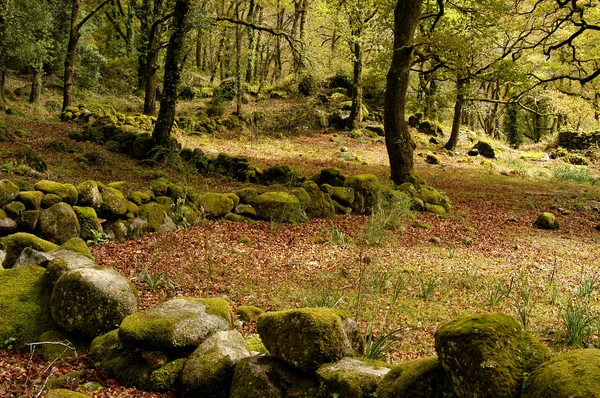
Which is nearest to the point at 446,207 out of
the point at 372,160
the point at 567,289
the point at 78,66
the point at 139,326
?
the point at 567,289

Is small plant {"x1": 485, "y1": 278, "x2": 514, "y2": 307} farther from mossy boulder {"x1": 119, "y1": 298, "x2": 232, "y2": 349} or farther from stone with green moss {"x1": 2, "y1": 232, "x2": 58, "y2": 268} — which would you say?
stone with green moss {"x1": 2, "y1": 232, "x2": 58, "y2": 268}

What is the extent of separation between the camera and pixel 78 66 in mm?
22234

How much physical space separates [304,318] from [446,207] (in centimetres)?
831

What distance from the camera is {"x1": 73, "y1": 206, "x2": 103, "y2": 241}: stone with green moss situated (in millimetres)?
6309

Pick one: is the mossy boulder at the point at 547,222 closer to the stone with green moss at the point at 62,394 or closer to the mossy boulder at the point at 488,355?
the mossy boulder at the point at 488,355

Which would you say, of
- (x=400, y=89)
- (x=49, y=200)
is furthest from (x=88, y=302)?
(x=400, y=89)

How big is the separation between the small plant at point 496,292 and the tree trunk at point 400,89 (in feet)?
18.5

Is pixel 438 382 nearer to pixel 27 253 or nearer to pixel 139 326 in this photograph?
pixel 139 326

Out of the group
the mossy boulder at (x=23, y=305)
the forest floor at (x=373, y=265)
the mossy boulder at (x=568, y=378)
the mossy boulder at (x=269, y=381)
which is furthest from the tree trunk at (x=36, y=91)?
the mossy boulder at (x=568, y=378)

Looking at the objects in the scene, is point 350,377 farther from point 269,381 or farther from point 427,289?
point 427,289

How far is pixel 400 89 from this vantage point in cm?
1078

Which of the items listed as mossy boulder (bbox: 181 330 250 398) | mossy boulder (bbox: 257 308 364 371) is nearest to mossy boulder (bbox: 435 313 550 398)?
mossy boulder (bbox: 257 308 364 371)

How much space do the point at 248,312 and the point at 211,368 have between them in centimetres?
142

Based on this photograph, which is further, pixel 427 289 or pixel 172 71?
pixel 172 71
